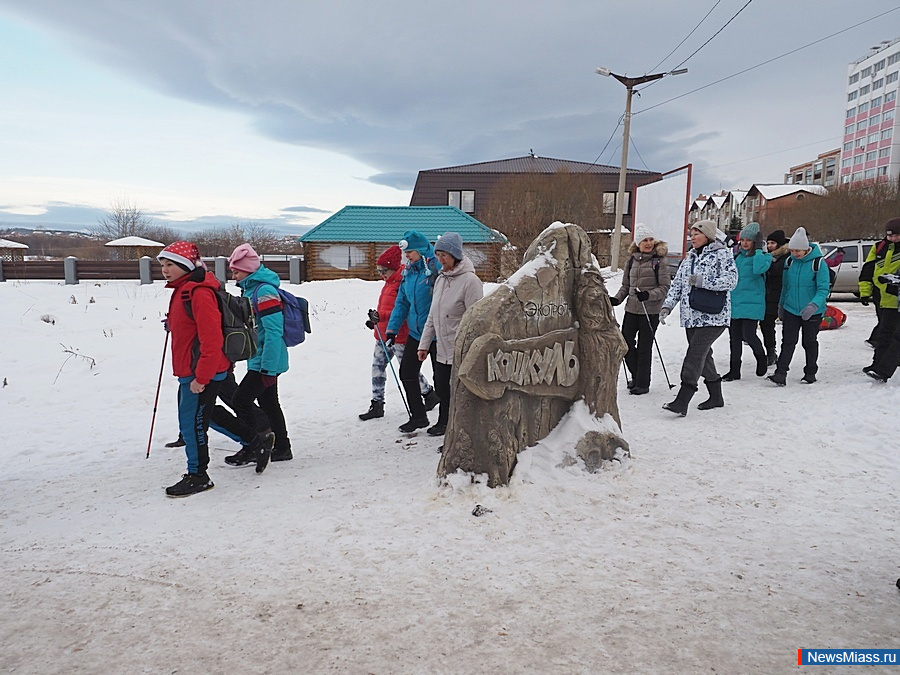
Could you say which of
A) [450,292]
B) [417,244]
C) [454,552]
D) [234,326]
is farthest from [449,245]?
[454,552]

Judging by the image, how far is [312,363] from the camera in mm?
8781

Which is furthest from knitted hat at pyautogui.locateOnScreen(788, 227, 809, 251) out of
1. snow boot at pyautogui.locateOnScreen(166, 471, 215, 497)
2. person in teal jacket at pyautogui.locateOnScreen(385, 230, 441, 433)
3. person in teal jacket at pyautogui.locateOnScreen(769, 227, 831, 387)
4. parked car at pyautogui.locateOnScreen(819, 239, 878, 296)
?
parked car at pyautogui.locateOnScreen(819, 239, 878, 296)

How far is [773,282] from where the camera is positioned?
302 inches

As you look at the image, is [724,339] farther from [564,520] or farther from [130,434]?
[130,434]

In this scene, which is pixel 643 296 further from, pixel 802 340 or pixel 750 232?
pixel 802 340

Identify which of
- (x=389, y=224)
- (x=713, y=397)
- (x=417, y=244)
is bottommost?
(x=713, y=397)

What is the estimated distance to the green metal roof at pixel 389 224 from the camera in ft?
72.0

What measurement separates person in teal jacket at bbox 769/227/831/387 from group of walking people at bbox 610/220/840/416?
0.04 feet

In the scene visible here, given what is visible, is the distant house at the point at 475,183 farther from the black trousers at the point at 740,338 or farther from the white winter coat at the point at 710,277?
the white winter coat at the point at 710,277

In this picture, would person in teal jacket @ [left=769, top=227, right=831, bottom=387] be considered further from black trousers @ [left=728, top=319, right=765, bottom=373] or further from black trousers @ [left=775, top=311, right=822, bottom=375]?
black trousers @ [left=728, top=319, right=765, bottom=373]

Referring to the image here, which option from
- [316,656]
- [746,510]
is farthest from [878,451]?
[316,656]

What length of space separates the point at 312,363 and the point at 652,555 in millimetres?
6422

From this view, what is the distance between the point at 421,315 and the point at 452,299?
70cm

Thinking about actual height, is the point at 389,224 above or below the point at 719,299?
above
